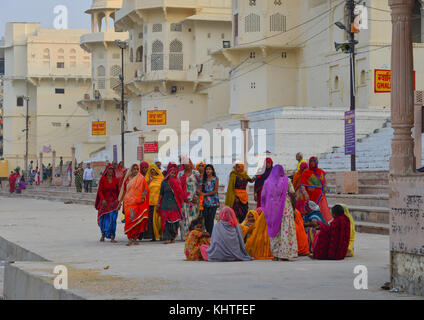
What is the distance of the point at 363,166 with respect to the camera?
24484mm

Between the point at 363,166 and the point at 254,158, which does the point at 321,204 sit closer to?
the point at 363,166

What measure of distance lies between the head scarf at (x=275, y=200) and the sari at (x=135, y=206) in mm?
2992

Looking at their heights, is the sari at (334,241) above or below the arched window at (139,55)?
below

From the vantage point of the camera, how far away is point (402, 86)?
25.0ft

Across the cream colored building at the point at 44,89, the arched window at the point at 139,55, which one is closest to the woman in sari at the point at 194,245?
the arched window at the point at 139,55

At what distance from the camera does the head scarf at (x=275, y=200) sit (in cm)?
1050

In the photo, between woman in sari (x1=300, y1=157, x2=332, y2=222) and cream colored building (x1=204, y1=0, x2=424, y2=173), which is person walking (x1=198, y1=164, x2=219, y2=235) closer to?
woman in sari (x1=300, y1=157, x2=332, y2=222)

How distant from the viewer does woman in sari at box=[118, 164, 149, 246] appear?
13.2m

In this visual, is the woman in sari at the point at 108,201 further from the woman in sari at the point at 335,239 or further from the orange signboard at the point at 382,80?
the orange signboard at the point at 382,80

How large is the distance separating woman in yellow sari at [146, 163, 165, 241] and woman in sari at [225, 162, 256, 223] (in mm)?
1109

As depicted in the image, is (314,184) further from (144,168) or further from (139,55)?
(139,55)

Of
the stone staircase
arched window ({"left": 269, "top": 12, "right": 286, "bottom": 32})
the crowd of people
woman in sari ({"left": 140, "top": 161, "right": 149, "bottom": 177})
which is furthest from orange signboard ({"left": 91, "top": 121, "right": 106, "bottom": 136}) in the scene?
woman in sari ({"left": 140, "top": 161, "right": 149, "bottom": 177})
